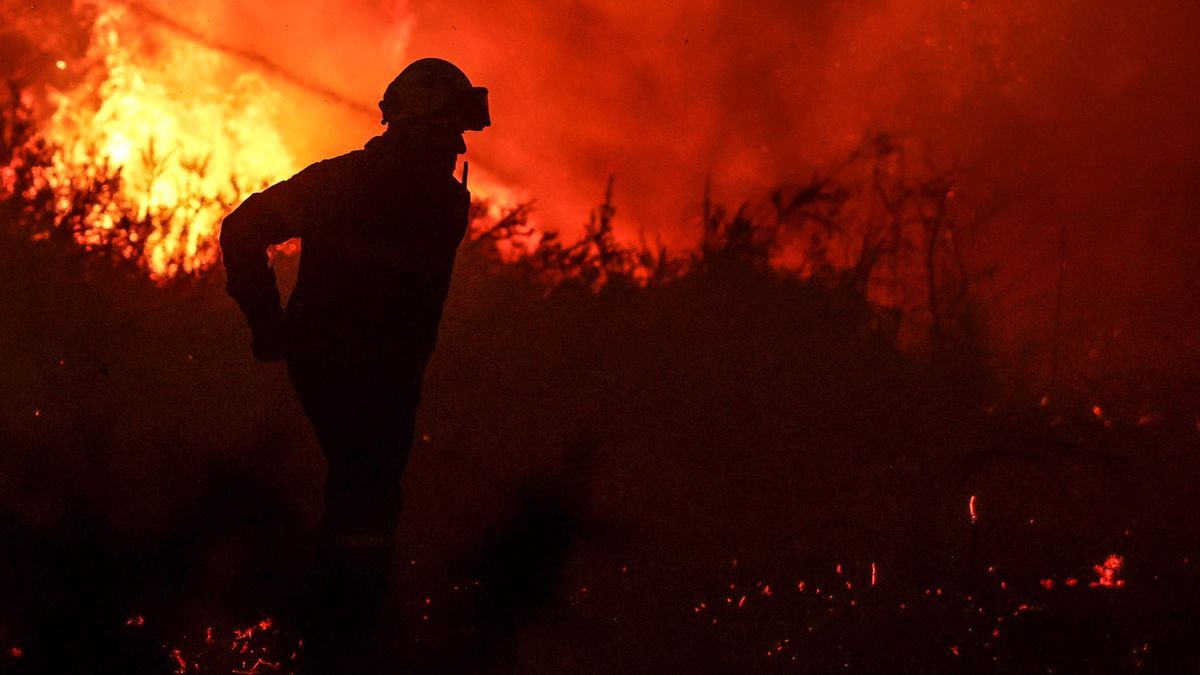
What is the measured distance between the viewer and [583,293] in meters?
6.59

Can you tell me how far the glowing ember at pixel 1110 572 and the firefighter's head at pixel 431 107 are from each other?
334 cm

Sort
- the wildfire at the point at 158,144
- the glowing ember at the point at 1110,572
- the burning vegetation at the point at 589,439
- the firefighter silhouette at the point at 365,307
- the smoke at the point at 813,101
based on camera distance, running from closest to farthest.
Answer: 1. the firefighter silhouette at the point at 365,307
2. the burning vegetation at the point at 589,439
3. the glowing ember at the point at 1110,572
4. the wildfire at the point at 158,144
5. the smoke at the point at 813,101

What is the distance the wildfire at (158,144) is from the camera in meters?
6.27

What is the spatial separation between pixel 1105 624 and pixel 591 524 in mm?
2091

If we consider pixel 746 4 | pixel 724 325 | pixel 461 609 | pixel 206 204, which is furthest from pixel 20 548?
pixel 746 4

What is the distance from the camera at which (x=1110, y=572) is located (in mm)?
4875

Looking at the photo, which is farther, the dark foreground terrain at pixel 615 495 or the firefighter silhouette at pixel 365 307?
the dark foreground terrain at pixel 615 495

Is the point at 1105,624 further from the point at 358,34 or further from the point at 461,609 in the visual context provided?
the point at 358,34

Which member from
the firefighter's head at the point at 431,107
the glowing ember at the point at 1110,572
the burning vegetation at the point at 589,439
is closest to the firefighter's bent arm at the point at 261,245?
the firefighter's head at the point at 431,107

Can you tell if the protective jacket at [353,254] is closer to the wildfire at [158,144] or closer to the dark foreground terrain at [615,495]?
the dark foreground terrain at [615,495]

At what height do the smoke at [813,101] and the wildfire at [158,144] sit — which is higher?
the smoke at [813,101]

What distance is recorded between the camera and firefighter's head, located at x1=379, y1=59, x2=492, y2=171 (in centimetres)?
308

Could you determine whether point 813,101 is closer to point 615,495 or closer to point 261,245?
point 615,495

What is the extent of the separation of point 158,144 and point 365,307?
4.56 meters
